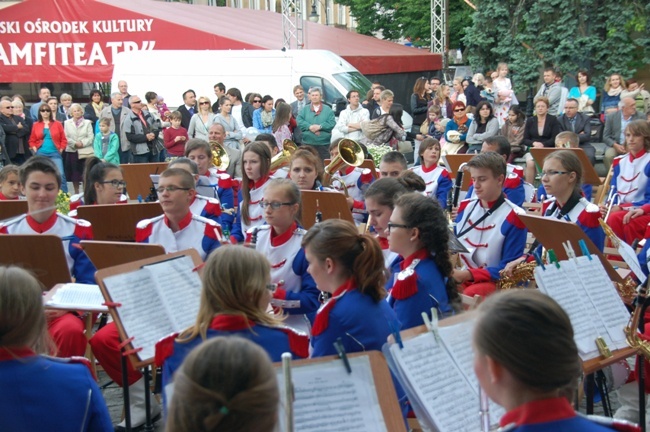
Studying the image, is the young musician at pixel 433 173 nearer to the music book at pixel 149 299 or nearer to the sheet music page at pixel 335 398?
the music book at pixel 149 299

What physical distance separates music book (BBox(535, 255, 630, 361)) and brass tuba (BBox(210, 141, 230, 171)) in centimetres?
690

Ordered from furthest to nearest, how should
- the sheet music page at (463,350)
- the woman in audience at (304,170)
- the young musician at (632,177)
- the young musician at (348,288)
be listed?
1. the young musician at (632,177)
2. the woman in audience at (304,170)
3. the young musician at (348,288)
4. the sheet music page at (463,350)

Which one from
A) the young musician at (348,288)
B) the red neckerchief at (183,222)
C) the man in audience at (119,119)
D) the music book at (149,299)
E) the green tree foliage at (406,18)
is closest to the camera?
the young musician at (348,288)

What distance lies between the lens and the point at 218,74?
18.6 meters

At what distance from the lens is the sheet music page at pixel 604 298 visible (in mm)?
3879

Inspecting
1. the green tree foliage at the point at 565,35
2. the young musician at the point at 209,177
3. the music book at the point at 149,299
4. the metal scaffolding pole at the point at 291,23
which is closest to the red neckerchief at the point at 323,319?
the music book at the point at 149,299

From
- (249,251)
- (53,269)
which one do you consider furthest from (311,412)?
(53,269)

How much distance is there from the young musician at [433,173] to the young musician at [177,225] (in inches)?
139

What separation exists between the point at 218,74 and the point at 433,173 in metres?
10.3

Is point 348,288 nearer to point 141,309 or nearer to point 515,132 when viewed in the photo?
point 141,309

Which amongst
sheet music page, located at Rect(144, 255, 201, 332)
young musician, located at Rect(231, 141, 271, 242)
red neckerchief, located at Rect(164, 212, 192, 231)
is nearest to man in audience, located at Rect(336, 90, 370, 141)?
young musician, located at Rect(231, 141, 271, 242)

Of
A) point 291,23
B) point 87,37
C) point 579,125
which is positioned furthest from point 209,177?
point 87,37

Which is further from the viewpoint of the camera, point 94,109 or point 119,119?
point 94,109

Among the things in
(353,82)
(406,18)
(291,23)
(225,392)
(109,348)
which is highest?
(406,18)
